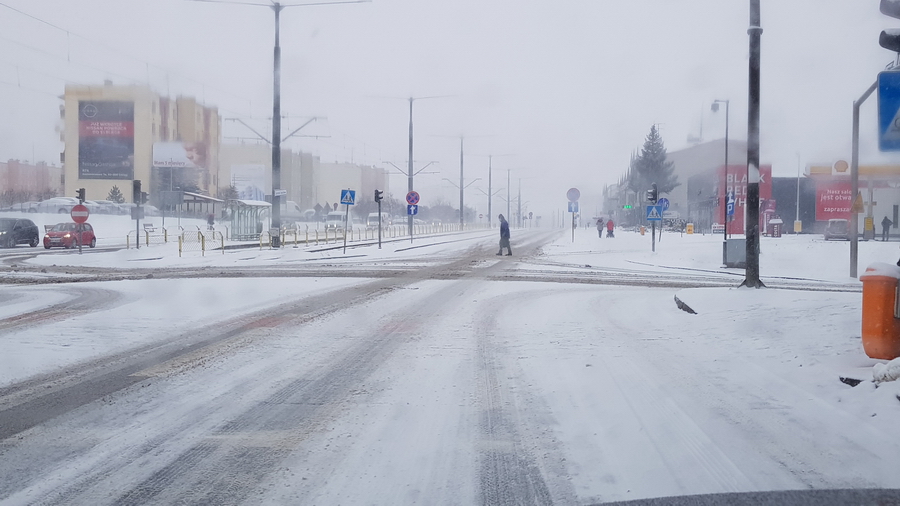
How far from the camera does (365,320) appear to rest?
1088 cm

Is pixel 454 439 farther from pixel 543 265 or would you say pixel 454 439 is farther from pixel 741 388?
pixel 543 265

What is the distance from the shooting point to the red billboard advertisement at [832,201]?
5694 centimetres

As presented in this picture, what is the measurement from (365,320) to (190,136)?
90606 millimetres

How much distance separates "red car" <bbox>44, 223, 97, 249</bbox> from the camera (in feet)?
116

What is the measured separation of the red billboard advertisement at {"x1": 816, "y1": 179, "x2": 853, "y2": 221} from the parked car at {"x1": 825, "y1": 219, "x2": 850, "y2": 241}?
3347mm

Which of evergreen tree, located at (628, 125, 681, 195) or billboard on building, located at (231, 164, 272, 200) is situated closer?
evergreen tree, located at (628, 125, 681, 195)

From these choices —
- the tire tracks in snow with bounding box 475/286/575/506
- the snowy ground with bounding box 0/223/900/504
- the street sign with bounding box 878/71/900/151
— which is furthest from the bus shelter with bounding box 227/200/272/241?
the street sign with bounding box 878/71/900/151

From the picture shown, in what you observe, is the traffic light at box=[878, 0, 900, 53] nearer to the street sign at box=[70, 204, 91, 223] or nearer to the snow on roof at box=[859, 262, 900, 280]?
the snow on roof at box=[859, 262, 900, 280]

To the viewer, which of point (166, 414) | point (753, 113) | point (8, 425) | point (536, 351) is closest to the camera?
point (8, 425)

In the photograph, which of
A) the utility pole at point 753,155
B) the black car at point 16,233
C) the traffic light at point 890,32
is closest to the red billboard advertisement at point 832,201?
the utility pole at point 753,155

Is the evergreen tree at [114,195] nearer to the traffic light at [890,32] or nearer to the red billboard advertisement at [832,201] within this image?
the red billboard advertisement at [832,201]

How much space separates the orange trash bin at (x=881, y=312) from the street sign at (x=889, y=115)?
1692 millimetres

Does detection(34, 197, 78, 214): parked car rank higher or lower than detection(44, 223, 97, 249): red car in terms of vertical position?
higher

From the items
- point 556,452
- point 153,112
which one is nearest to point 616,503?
point 556,452
